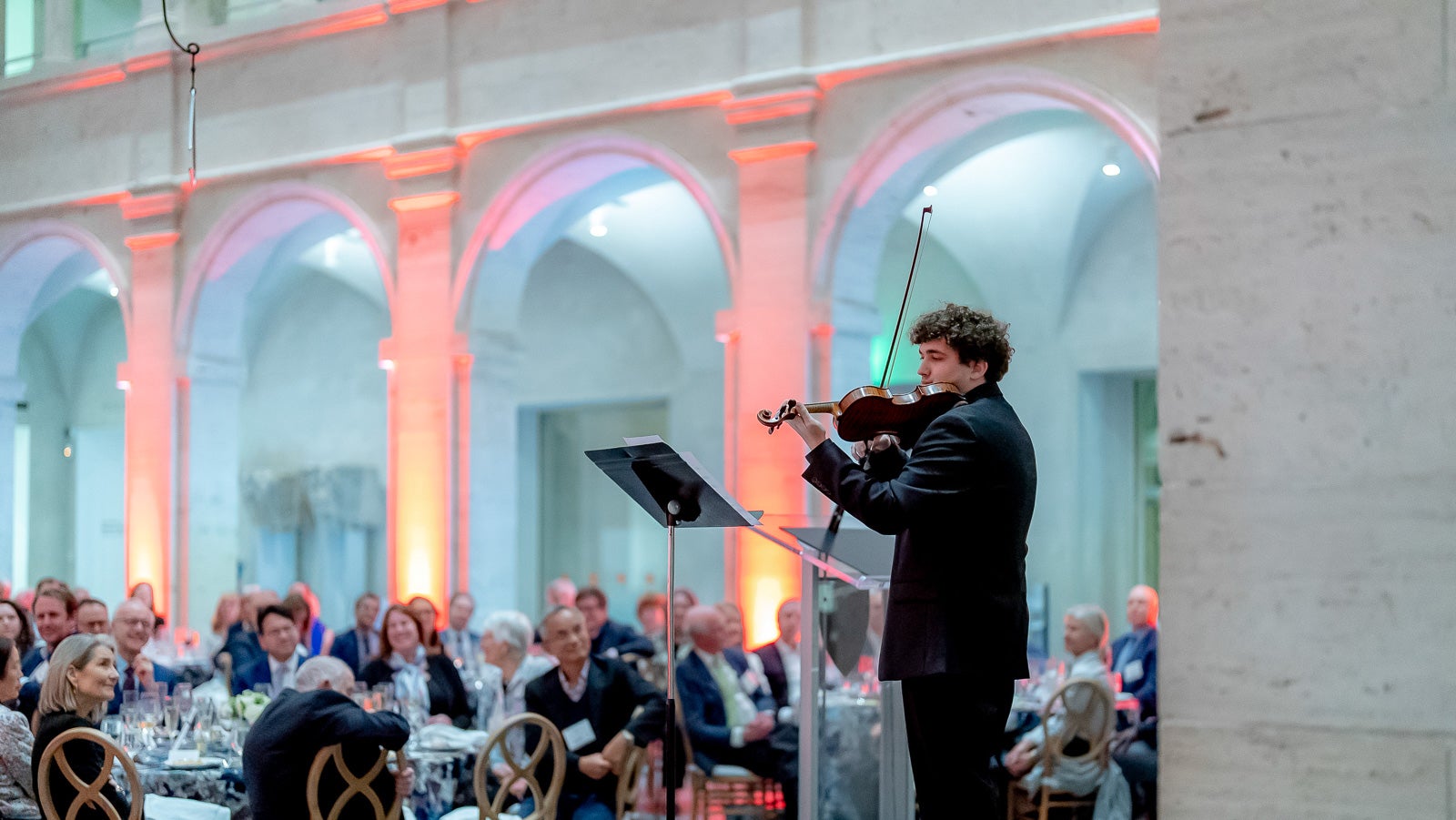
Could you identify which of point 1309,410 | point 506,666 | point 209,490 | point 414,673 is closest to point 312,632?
point 209,490

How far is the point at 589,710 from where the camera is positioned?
589 cm

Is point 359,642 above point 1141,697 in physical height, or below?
above

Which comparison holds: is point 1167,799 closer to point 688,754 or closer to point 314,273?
point 688,754

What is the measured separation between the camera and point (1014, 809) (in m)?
6.69

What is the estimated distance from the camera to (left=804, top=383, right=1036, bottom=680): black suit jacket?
3.33 m

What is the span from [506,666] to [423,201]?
5.29 m

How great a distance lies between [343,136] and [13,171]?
4.04m

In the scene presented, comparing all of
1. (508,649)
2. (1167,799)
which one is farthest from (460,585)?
(1167,799)

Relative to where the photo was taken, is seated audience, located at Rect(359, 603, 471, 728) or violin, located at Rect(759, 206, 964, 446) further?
seated audience, located at Rect(359, 603, 471, 728)

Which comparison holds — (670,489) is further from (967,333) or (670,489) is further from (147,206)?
(147,206)

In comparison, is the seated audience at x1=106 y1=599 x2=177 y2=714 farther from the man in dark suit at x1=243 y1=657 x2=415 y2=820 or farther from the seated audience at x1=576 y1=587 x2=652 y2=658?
the man in dark suit at x1=243 y1=657 x2=415 y2=820

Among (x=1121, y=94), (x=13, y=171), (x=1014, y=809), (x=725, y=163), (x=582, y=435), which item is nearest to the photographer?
(x=1014, y=809)

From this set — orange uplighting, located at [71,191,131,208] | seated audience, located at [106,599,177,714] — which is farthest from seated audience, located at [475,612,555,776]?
orange uplighting, located at [71,191,131,208]

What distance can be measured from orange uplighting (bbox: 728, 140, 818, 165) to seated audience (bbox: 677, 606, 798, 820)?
3.96 m
